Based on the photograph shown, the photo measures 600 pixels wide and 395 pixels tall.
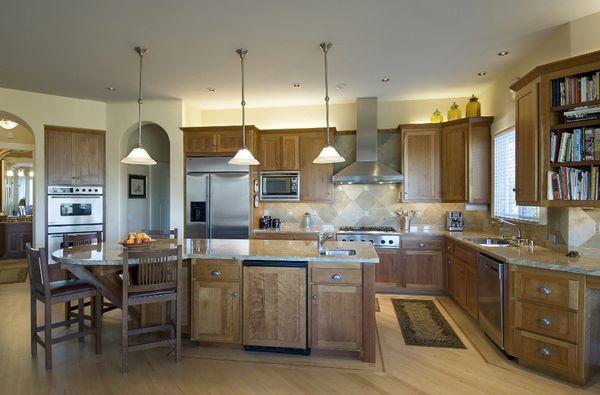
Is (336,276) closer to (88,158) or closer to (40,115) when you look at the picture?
(88,158)

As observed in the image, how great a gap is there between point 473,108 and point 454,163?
0.78 m

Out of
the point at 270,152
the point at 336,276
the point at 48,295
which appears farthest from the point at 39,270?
the point at 270,152

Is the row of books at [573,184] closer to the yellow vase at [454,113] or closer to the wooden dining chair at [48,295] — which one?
the yellow vase at [454,113]

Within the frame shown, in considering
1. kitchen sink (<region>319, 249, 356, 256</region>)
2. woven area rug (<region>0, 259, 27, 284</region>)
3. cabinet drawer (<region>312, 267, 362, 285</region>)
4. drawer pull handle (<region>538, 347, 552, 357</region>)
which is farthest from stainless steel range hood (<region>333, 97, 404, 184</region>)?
woven area rug (<region>0, 259, 27, 284</region>)

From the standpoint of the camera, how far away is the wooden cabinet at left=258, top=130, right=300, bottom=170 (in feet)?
16.6

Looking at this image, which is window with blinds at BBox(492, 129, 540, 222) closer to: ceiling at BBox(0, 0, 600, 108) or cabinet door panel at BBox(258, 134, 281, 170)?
ceiling at BBox(0, 0, 600, 108)

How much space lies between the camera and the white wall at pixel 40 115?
471cm

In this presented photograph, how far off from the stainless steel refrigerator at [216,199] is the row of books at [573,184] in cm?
358

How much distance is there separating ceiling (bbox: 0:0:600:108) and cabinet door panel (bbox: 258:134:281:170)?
2.39 ft

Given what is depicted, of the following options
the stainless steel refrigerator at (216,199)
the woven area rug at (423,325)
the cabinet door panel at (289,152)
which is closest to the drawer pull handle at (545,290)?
the woven area rug at (423,325)

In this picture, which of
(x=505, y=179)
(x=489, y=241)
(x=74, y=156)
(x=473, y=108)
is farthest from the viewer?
(x=74, y=156)

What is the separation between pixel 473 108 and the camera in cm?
447

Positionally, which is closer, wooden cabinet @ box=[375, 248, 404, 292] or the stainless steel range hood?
→ wooden cabinet @ box=[375, 248, 404, 292]

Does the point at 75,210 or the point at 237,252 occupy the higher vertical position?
the point at 75,210
